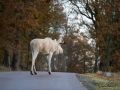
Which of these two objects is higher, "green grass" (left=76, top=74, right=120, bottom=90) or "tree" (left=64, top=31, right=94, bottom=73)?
"tree" (left=64, top=31, right=94, bottom=73)

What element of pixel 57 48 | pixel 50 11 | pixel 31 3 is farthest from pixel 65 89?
pixel 50 11

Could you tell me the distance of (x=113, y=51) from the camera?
27.5 meters

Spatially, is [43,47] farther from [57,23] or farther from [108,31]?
[57,23]

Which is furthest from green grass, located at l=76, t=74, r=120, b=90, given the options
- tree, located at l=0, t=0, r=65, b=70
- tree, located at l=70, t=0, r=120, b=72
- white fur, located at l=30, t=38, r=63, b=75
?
tree, located at l=0, t=0, r=65, b=70

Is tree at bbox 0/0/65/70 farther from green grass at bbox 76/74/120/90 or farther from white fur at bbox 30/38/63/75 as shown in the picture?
green grass at bbox 76/74/120/90

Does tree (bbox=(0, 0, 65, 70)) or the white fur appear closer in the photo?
the white fur

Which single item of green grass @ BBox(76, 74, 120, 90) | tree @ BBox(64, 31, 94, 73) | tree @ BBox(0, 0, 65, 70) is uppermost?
tree @ BBox(0, 0, 65, 70)

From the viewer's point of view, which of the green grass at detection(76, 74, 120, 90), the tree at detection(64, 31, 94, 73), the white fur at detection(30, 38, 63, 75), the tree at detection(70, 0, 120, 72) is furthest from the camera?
the tree at detection(64, 31, 94, 73)

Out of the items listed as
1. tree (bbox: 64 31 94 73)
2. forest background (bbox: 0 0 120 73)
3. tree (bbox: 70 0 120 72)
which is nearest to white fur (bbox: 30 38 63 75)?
forest background (bbox: 0 0 120 73)

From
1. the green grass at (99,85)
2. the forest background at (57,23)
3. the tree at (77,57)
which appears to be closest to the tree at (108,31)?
the forest background at (57,23)

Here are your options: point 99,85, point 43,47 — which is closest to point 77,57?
point 43,47

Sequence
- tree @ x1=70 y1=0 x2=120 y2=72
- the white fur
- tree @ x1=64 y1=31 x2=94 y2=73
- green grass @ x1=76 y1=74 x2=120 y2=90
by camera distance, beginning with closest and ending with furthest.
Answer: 1. green grass @ x1=76 y1=74 x2=120 y2=90
2. the white fur
3. tree @ x1=70 y1=0 x2=120 y2=72
4. tree @ x1=64 y1=31 x2=94 y2=73

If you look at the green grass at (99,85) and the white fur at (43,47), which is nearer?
the green grass at (99,85)

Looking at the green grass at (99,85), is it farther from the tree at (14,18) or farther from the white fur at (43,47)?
the tree at (14,18)
